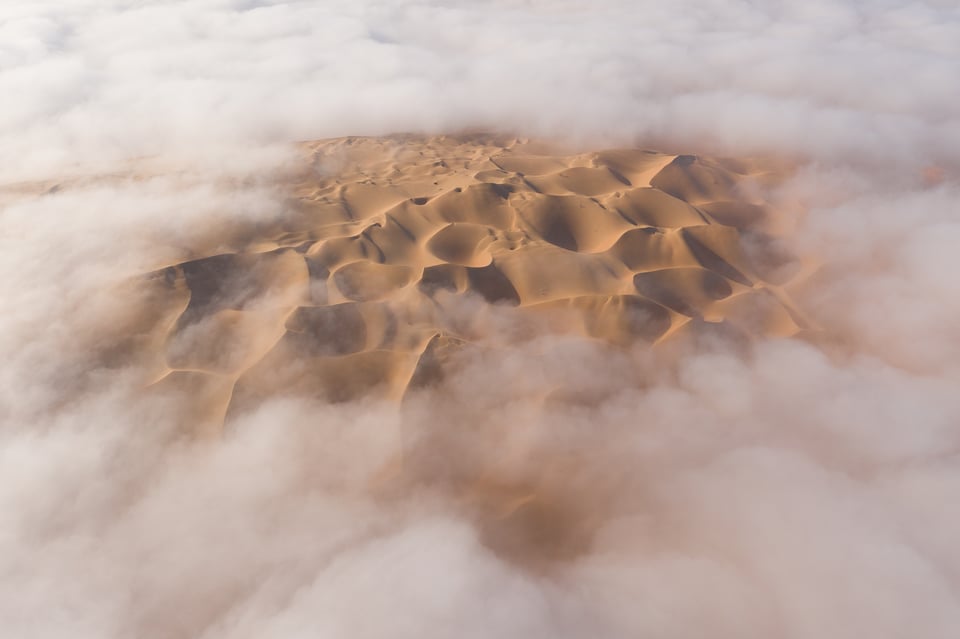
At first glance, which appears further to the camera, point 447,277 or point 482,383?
point 447,277

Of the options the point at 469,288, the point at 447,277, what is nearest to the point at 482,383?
the point at 469,288

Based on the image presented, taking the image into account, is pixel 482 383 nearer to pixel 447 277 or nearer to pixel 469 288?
pixel 469 288

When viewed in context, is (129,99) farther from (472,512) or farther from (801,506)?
(801,506)

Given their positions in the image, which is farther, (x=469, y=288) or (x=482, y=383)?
(x=469, y=288)

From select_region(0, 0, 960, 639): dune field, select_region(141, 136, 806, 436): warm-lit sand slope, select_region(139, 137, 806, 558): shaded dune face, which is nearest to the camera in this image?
select_region(0, 0, 960, 639): dune field
